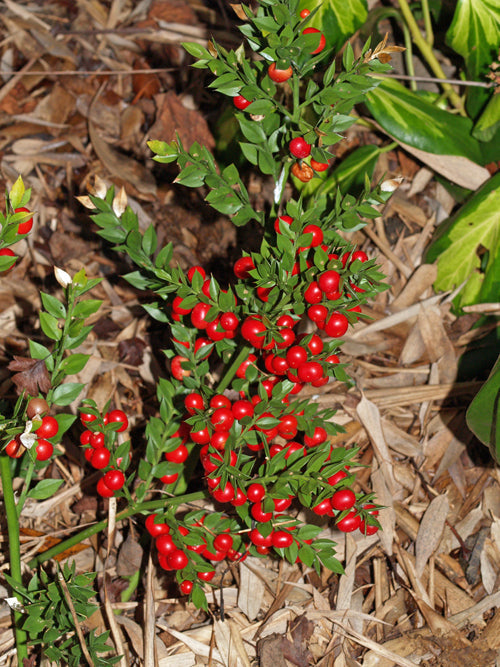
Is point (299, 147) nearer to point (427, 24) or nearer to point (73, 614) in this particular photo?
point (73, 614)

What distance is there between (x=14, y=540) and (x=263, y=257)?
74cm

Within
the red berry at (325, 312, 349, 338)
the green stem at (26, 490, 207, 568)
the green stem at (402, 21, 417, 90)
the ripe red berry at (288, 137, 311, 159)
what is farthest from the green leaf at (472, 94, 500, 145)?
the green stem at (26, 490, 207, 568)

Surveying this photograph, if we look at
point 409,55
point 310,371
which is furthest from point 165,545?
point 409,55

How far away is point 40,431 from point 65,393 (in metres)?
0.16

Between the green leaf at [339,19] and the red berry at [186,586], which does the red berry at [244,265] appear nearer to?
the red berry at [186,586]

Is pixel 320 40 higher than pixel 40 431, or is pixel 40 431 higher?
pixel 320 40

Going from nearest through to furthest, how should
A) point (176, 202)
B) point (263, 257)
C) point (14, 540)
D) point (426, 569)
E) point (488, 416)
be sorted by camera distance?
point (263, 257), point (14, 540), point (488, 416), point (426, 569), point (176, 202)

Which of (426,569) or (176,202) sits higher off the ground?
(176,202)

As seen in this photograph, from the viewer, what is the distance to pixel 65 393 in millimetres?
1361

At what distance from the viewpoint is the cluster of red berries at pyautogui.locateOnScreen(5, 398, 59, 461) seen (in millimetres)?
1147

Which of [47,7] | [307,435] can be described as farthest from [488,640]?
[47,7]

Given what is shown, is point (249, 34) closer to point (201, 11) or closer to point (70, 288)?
point (70, 288)

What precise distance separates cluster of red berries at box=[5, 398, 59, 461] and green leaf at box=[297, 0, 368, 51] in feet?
4.31

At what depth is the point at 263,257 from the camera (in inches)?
48.3
